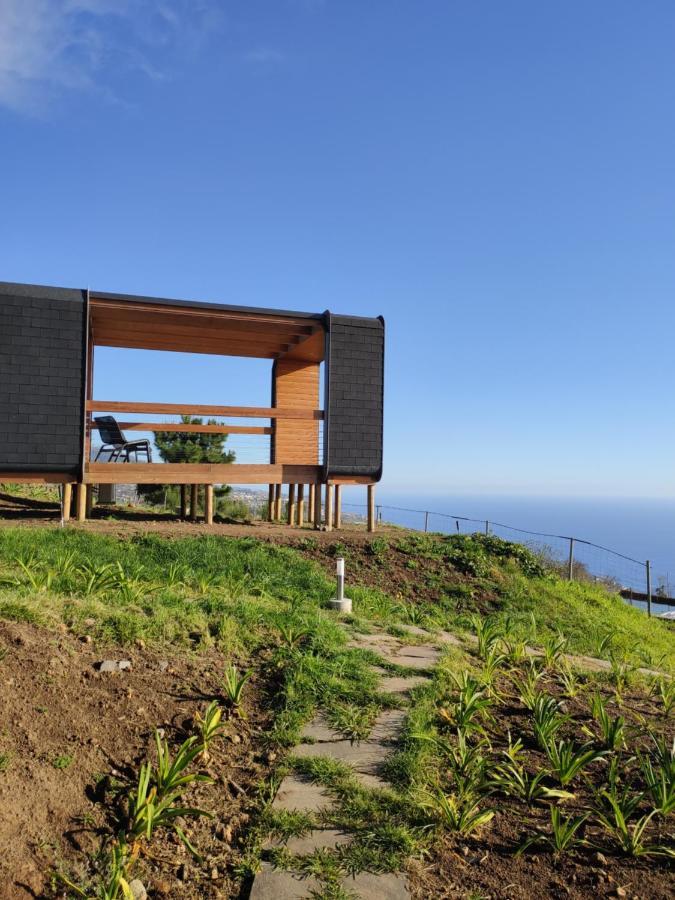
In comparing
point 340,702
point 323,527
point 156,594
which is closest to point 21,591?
point 156,594

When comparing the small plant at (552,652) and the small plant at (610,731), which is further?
the small plant at (552,652)

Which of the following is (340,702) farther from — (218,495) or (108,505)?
(218,495)

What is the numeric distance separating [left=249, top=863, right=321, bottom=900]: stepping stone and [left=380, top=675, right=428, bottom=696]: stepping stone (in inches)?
74.9

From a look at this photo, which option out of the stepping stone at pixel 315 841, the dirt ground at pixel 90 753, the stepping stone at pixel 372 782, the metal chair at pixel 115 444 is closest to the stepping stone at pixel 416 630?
the dirt ground at pixel 90 753

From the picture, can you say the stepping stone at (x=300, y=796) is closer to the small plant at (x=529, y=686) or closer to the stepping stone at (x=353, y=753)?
the stepping stone at (x=353, y=753)

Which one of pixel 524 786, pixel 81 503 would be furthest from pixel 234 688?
pixel 81 503

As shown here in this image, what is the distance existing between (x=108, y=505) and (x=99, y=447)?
8.15ft

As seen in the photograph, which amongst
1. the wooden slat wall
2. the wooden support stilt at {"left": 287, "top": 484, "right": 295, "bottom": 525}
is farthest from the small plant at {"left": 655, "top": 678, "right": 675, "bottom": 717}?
the wooden slat wall

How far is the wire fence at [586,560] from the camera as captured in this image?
13891 millimetres

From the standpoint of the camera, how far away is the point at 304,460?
15.7 m

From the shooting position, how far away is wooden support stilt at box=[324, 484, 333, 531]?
12.4m

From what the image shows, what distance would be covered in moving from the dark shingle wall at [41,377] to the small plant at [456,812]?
9593 mm

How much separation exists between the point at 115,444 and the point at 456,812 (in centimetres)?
1085

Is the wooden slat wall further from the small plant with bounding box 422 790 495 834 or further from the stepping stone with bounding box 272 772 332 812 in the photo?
the small plant with bounding box 422 790 495 834
